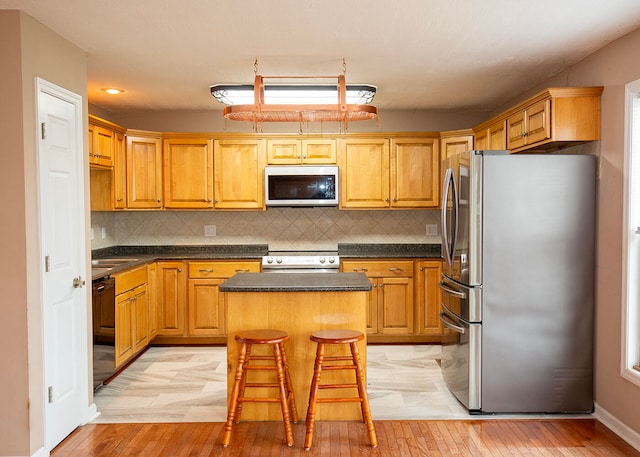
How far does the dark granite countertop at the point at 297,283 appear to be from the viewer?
3398 mm

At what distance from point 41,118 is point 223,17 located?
115 centimetres

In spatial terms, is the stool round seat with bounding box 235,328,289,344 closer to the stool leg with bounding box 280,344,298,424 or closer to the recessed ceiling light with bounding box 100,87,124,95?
the stool leg with bounding box 280,344,298,424

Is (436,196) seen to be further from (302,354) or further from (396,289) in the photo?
(302,354)

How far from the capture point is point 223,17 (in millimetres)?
3043

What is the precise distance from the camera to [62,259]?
3.27 m

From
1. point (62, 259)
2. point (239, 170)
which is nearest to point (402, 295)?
point (239, 170)

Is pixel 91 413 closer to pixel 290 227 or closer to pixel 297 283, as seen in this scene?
pixel 297 283

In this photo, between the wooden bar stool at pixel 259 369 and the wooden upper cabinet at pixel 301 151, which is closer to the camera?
the wooden bar stool at pixel 259 369

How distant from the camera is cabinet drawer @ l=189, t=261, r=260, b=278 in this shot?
18.0 feet

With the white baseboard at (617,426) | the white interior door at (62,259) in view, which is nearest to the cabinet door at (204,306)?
the white interior door at (62,259)

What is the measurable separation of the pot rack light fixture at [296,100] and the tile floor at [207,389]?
198 cm

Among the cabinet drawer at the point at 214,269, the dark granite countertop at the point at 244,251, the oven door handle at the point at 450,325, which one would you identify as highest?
the dark granite countertop at the point at 244,251

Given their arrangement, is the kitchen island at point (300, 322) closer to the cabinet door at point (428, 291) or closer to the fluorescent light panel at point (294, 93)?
the fluorescent light panel at point (294, 93)

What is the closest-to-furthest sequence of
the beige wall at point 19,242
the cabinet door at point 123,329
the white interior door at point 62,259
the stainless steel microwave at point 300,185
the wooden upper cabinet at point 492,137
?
the beige wall at point 19,242 → the white interior door at point 62,259 → the cabinet door at point 123,329 → the wooden upper cabinet at point 492,137 → the stainless steel microwave at point 300,185
